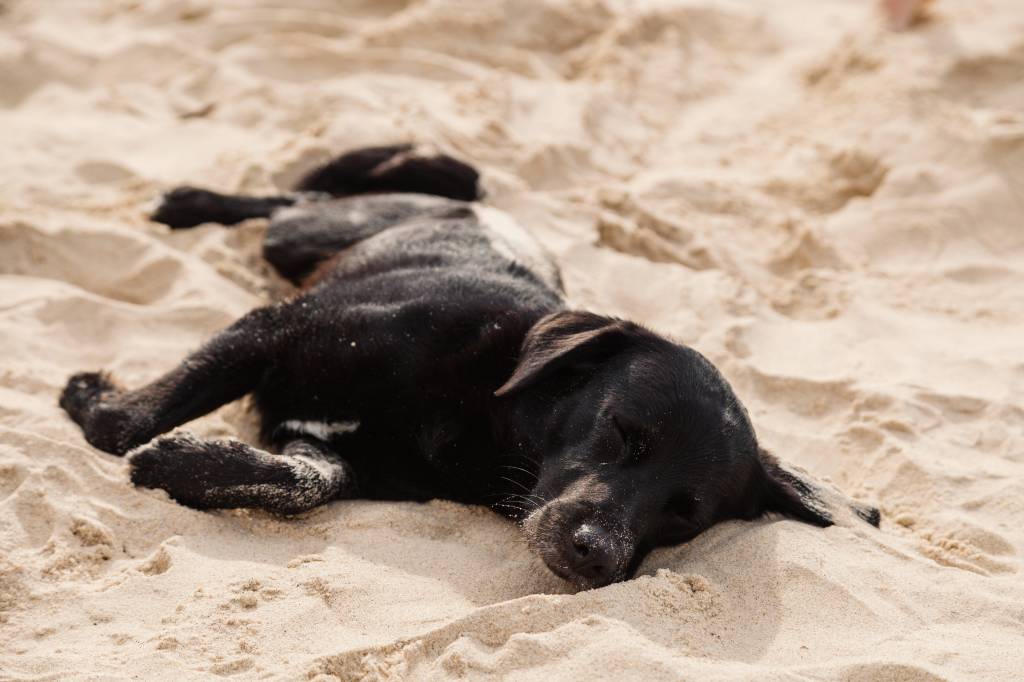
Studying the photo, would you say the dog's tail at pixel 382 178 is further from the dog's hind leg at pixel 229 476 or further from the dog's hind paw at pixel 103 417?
the dog's hind leg at pixel 229 476

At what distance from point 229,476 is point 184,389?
1.83 feet

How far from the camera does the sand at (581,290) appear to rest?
283cm

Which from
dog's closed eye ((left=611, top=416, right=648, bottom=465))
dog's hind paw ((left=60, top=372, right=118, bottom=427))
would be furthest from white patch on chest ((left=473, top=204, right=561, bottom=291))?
dog's hind paw ((left=60, top=372, right=118, bottom=427))

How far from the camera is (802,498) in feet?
11.8

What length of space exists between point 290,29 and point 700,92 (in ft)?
9.23

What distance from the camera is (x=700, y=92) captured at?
780cm

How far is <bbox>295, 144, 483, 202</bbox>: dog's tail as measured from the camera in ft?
18.8

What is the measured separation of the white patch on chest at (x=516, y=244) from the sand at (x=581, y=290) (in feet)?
1.21

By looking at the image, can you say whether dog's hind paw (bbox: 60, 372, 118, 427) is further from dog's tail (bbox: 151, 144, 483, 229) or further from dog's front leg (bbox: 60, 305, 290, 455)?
dog's tail (bbox: 151, 144, 483, 229)

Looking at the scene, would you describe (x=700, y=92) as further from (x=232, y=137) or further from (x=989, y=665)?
(x=989, y=665)

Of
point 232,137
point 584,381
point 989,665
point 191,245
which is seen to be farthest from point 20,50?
point 989,665

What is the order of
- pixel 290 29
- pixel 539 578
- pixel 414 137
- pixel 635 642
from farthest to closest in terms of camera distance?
pixel 290 29
pixel 414 137
pixel 539 578
pixel 635 642

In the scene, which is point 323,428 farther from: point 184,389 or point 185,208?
point 185,208

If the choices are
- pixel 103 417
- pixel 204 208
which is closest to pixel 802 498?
pixel 103 417
